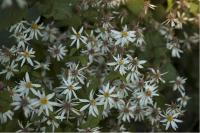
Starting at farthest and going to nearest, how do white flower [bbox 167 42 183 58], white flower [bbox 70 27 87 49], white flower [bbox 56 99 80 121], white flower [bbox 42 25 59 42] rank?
white flower [bbox 167 42 183 58] → white flower [bbox 42 25 59 42] → white flower [bbox 70 27 87 49] → white flower [bbox 56 99 80 121]

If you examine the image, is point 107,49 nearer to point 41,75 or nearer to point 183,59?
point 41,75

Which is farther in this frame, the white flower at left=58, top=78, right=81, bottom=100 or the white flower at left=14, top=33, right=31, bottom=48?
the white flower at left=14, top=33, right=31, bottom=48

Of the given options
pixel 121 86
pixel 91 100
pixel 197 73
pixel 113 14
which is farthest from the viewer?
pixel 197 73

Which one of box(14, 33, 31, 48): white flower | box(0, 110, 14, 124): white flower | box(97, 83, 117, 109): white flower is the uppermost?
box(14, 33, 31, 48): white flower

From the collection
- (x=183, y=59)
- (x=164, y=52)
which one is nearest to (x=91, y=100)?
(x=164, y=52)

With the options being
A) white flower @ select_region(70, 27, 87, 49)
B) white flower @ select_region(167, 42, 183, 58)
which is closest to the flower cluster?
white flower @ select_region(70, 27, 87, 49)

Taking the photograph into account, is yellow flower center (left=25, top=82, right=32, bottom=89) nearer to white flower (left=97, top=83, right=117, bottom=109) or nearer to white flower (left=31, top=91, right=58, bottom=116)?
white flower (left=31, top=91, right=58, bottom=116)
